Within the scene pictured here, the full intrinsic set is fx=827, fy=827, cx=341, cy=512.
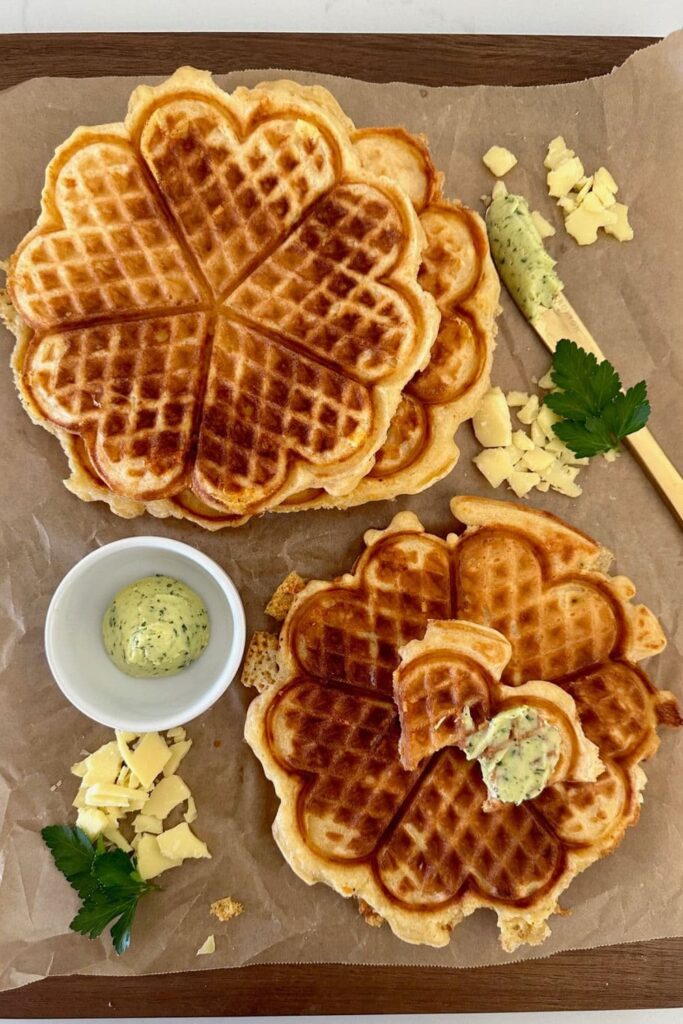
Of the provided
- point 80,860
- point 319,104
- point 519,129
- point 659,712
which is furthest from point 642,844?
point 319,104

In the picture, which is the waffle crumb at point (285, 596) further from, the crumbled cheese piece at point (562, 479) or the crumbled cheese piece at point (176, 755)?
the crumbled cheese piece at point (562, 479)

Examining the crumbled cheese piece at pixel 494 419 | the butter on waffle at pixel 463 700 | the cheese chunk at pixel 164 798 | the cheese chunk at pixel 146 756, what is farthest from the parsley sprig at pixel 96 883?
the crumbled cheese piece at pixel 494 419

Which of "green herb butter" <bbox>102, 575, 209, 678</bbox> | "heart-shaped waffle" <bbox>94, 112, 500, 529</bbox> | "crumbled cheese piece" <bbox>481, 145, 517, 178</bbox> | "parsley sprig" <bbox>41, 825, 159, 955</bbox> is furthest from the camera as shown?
"crumbled cheese piece" <bbox>481, 145, 517, 178</bbox>

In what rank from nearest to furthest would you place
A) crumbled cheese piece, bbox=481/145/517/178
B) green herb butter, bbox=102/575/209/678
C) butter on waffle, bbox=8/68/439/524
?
butter on waffle, bbox=8/68/439/524
green herb butter, bbox=102/575/209/678
crumbled cheese piece, bbox=481/145/517/178

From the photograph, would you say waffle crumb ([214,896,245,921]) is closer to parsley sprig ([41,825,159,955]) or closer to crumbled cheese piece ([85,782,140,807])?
parsley sprig ([41,825,159,955])

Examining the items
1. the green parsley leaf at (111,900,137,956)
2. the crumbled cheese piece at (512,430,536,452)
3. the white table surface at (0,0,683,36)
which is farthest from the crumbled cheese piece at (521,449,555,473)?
the green parsley leaf at (111,900,137,956)

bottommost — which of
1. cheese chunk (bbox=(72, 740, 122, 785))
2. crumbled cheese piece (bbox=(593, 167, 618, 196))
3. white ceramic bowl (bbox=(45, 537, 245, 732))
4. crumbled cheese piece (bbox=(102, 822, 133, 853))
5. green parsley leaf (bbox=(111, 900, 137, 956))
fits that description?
green parsley leaf (bbox=(111, 900, 137, 956))
